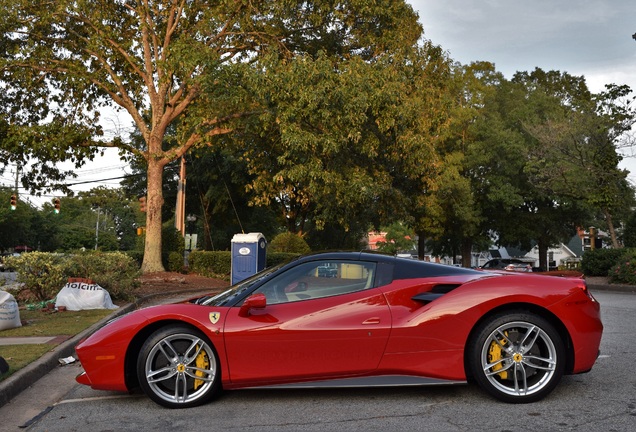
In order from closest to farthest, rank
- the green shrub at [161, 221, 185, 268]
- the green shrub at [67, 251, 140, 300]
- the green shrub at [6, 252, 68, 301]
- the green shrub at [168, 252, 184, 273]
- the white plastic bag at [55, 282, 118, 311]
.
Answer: the white plastic bag at [55, 282, 118, 311]
the green shrub at [6, 252, 68, 301]
the green shrub at [67, 251, 140, 300]
the green shrub at [168, 252, 184, 273]
the green shrub at [161, 221, 185, 268]

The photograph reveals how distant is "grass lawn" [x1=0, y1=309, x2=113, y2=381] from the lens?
23.3ft

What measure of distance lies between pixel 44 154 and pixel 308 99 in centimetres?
1170

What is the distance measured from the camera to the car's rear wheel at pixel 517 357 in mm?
5074

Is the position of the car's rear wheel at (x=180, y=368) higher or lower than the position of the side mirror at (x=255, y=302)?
lower

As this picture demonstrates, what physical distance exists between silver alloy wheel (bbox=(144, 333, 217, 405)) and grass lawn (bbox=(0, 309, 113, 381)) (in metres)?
1.75

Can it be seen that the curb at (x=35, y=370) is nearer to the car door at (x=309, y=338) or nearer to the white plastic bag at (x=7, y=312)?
the white plastic bag at (x=7, y=312)

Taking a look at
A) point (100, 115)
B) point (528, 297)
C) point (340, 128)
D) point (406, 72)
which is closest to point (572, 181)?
point (406, 72)

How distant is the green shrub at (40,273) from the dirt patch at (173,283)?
495cm

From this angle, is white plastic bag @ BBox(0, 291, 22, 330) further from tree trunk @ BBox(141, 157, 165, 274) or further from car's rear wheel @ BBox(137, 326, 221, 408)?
tree trunk @ BBox(141, 157, 165, 274)

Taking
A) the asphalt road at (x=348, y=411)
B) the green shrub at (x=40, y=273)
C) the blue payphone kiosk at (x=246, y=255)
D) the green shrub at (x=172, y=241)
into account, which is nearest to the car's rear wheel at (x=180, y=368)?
the asphalt road at (x=348, y=411)

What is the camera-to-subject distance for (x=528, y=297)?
204 inches

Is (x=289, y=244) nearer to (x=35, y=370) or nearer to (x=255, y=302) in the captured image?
(x=35, y=370)

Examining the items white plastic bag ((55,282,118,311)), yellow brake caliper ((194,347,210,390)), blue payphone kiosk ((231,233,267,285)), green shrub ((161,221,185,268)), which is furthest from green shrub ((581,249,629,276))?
yellow brake caliper ((194,347,210,390))

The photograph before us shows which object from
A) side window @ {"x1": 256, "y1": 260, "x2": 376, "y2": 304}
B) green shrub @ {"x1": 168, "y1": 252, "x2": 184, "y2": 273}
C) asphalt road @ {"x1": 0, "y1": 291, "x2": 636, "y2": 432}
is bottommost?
asphalt road @ {"x1": 0, "y1": 291, "x2": 636, "y2": 432}
